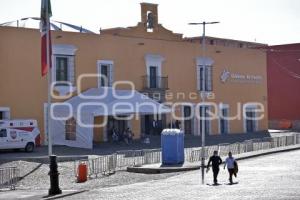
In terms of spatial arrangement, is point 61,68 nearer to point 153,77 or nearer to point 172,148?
point 153,77

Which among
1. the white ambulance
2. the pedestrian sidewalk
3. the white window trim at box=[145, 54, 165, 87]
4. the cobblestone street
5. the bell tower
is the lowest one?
the pedestrian sidewalk

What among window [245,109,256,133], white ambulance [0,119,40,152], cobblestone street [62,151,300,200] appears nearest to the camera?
cobblestone street [62,151,300,200]

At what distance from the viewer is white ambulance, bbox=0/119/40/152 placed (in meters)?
39.2

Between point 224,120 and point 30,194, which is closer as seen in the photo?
point 30,194

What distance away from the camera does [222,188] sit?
961 inches

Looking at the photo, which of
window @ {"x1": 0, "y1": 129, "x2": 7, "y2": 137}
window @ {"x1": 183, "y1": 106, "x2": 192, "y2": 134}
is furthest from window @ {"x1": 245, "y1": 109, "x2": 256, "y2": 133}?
window @ {"x1": 0, "y1": 129, "x2": 7, "y2": 137}

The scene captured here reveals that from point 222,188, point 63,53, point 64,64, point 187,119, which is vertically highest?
point 63,53

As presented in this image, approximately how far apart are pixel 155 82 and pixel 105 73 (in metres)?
5.23

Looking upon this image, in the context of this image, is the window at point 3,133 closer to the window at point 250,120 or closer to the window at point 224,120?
the window at point 224,120

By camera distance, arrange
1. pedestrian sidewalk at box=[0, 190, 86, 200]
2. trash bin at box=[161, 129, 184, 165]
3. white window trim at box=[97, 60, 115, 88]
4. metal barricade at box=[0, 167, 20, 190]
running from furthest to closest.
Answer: white window trim at box=[97, 60, 115, 88] → trash bin at box=[161, 129, 184, 165] → metal barricade at box=[0, 167, 20, 190] → pedestrian sidewalk at box=[0, 190, 86, 200]

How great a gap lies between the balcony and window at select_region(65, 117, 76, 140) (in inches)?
373

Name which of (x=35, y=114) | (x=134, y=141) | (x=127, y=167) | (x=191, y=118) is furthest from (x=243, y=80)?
(x=127, y=167)

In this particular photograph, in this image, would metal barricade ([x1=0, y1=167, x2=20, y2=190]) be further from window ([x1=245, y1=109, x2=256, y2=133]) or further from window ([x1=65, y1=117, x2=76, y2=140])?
window ([x1=245, y1=109, x2=256, y2=133])

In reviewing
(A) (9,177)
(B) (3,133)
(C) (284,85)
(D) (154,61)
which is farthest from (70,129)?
(C) (284,85)
